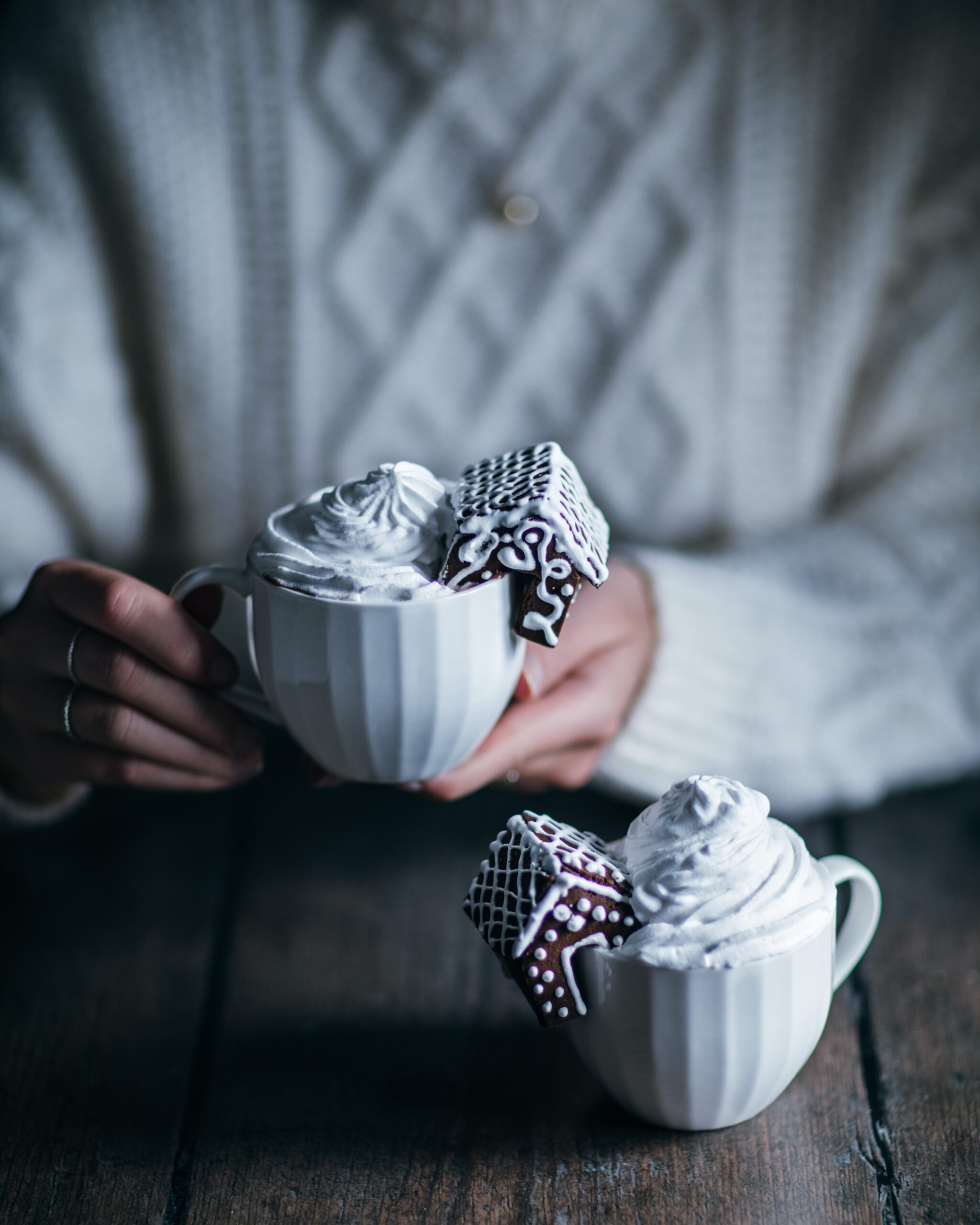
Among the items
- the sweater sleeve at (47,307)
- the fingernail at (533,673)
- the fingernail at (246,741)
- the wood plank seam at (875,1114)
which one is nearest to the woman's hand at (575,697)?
the fingernail at (533,673)

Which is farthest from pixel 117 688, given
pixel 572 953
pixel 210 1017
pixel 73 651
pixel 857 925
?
pixel 857 925

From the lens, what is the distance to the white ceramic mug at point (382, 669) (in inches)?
16.1

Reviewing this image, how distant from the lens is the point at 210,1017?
53 cm

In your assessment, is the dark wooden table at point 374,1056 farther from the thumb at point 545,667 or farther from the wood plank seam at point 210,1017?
the thumb at point 545,667

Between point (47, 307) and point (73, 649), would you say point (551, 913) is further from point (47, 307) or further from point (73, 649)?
point (47, 307)

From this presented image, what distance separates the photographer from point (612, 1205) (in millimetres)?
421

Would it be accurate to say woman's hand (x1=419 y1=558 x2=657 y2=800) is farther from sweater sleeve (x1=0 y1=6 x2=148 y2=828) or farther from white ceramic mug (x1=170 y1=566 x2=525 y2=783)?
sweater sleeve (x1=0 y1=6 x2=148 y2=828)

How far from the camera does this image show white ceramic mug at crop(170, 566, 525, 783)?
409mm

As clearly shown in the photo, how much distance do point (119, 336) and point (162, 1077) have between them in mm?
610

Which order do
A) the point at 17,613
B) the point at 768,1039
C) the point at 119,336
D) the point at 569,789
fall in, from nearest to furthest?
1. the point at 768,1039
2. the point at 17,613
3. the point at 569,789
4. the point at 119,336

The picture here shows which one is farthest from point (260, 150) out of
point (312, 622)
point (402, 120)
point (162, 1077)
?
point (162, 1077)

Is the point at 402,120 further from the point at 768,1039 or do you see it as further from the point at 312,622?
the point at 768,1039

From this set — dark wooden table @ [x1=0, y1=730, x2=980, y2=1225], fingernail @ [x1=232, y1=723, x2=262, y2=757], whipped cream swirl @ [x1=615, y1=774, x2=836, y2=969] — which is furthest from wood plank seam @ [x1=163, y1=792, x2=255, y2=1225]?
whipped cream swirl @ [x1=615, y1=774, x2=836, y2=969]

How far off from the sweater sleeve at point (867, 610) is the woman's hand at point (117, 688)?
27 centimetres
